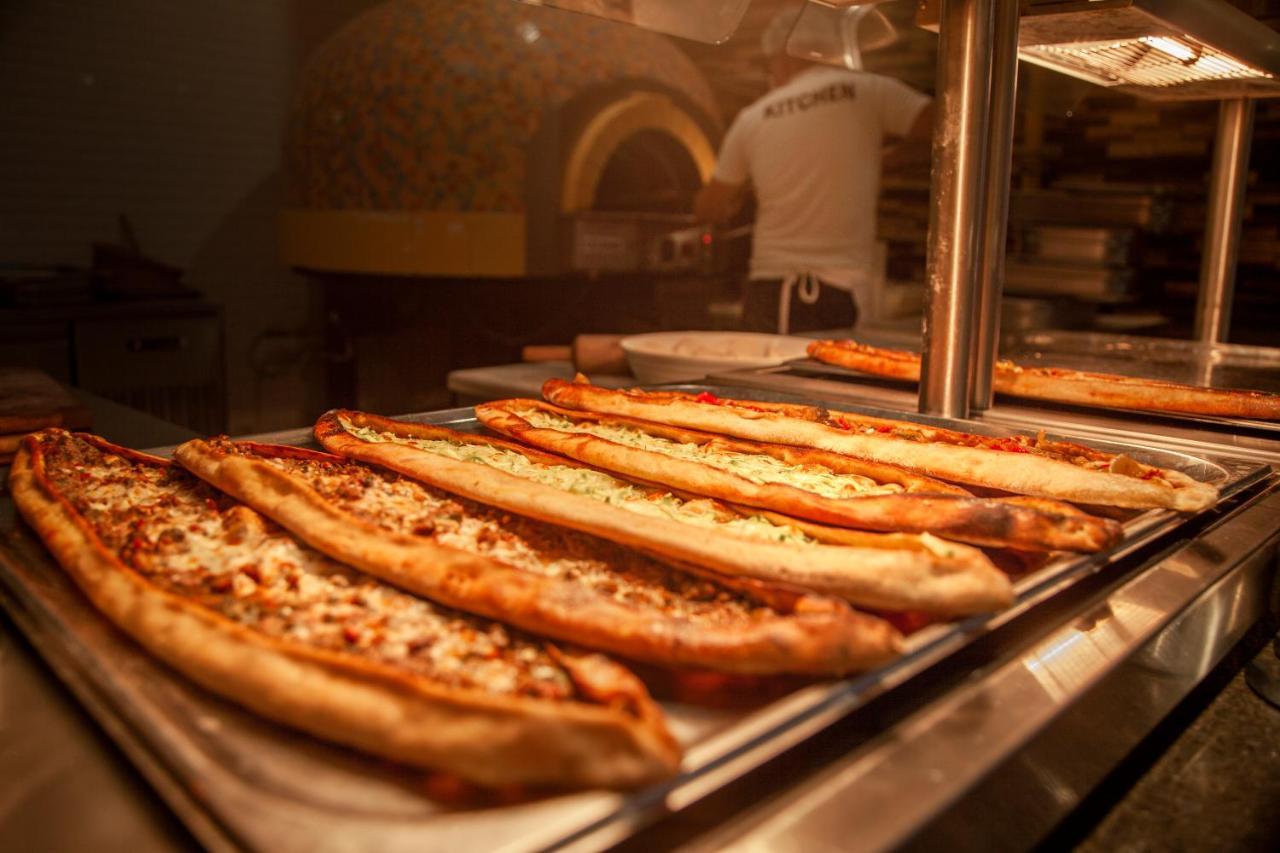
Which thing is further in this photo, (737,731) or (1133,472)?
(1133,472)

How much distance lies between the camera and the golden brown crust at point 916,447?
133cm

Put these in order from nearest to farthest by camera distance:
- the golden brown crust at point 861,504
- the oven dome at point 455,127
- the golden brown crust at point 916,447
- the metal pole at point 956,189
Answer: the golden brown crust at point 861,504, the golden brown crust at point 916,447, the metal pole at point 956,189, the oven dome at point 455,127

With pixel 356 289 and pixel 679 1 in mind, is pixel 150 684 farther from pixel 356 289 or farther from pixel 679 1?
pixel 356 289

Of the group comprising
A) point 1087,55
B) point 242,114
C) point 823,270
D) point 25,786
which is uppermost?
point 242,114

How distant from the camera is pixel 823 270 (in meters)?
4.40

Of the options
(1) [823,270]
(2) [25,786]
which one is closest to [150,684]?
(2) [25,786]

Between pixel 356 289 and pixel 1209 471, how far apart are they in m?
4.35

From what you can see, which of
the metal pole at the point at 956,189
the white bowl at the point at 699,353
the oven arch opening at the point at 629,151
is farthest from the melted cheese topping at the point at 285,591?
the oven arch opening at the point at 629,151

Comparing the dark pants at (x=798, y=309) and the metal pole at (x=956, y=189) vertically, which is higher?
the metal pole at (x=956, y=189)

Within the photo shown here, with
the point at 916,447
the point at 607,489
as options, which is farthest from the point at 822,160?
the point at 607,489

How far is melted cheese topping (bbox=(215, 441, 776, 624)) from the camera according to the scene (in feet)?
3.21

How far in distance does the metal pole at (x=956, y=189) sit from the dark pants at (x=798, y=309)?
2333 mm

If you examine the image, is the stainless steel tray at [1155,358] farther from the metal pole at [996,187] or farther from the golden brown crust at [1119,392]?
the metal pole at [996,187]

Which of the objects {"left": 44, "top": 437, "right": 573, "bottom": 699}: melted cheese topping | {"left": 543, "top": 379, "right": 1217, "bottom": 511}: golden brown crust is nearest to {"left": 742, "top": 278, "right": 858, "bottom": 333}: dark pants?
{"left": 543, "top": 379, "right": 1217, "bottom": 511}: golden brown crust
